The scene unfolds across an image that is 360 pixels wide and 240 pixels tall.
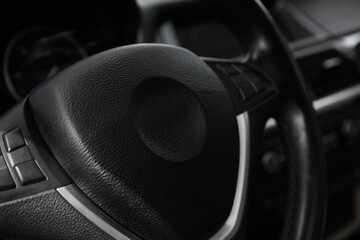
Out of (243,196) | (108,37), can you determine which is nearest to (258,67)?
(243,196)

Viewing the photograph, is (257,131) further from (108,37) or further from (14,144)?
(108,37)

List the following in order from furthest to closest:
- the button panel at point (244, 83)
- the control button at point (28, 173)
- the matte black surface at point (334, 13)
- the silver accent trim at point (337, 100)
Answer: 1. the matte black surface at point (334, 13)
2. the silver accent trim at point (337, 100)
3. the button panel at point (244, 83)
4. the control button at point (28, 173)

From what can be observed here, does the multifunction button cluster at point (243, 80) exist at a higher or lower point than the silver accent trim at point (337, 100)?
higher

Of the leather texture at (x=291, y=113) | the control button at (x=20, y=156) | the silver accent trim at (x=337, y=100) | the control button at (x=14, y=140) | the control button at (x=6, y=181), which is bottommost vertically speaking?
the silver accent trim at (x=337, y=100)

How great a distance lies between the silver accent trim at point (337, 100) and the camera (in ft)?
3.98

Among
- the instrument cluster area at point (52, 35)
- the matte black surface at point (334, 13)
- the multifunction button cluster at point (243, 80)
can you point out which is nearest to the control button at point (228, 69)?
the multifunction button cluster at point (243, 80)

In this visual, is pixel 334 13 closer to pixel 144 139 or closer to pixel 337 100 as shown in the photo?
pixel 337 100

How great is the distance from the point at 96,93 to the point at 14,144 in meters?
0.10

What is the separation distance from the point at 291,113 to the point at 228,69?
128 millimetres

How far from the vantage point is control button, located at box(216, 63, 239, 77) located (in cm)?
70

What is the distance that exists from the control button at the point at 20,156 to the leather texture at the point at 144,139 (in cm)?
3

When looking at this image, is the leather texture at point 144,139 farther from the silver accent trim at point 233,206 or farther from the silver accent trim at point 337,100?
the silver accent trim at point 337,100

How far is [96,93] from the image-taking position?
0.54 metres

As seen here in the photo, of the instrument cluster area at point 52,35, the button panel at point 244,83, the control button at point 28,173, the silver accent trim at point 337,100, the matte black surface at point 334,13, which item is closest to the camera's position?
the control button at point 28,173
